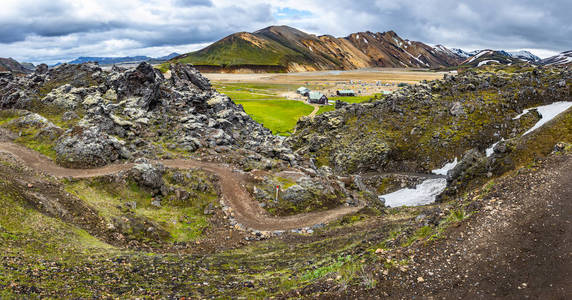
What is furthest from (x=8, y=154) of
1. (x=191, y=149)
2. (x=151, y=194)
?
(x=191, y=149)

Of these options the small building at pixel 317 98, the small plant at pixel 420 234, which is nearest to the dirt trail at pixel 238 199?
the small plant at pixel 420 234

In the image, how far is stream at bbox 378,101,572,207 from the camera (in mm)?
58219

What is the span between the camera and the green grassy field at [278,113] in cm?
11131

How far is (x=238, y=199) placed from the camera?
4025 cm

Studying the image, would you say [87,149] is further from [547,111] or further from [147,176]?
[547,111]

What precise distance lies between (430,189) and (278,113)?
270 ft

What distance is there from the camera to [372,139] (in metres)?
78.0

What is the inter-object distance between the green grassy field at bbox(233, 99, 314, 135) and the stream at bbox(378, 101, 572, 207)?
49.2 m

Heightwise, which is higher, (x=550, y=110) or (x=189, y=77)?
(x=189, y=77)

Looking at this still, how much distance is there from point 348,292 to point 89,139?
4099 cm

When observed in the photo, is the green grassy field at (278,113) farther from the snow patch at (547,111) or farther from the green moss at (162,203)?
→ the green moss at (162,203)

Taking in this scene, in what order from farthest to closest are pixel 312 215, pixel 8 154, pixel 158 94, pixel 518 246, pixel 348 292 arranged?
A: pixel 158 94, pixel 312 215, pixel 8 154, pixel 518 246, pixel 348 292

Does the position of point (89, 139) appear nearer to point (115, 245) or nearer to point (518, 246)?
point (115, 245)

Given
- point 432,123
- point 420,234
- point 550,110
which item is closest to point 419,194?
point 432,123
